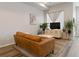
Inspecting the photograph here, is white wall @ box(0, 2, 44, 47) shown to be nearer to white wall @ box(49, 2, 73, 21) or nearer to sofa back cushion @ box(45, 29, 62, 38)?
sofa back cushion @ box(45, 29, 62, 38)

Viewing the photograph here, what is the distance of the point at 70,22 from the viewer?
6.31 m

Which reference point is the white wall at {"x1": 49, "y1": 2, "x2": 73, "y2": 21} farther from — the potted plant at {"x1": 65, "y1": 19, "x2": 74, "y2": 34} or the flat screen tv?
the flat screen tv

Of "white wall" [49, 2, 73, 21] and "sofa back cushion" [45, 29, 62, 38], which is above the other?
"white wall" [49, 2, 73, 21]

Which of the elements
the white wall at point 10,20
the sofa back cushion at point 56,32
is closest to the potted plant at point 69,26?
the sofa back cushion at point 56,32

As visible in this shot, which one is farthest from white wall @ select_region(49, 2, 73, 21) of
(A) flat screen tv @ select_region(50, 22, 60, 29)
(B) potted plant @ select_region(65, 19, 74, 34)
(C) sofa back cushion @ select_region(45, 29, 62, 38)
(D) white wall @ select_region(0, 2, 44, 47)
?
(D) white wall @ select_region(0, 2, 44, 47)

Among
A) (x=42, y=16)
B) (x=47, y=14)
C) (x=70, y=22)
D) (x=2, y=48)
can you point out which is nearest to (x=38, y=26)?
(x=42, y=16)

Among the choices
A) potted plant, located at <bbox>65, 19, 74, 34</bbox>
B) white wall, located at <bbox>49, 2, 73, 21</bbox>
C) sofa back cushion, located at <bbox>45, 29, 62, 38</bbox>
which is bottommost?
sofa back cushion, located at <bbox>45, 29, 62, 38</bbox>

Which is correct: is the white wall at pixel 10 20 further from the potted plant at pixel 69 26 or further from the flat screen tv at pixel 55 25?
the potted plant at pixel 69 26

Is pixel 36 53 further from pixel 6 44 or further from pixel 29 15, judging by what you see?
pixel 29 15

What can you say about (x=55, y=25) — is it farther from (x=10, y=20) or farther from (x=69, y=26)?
(x=10, y=20)

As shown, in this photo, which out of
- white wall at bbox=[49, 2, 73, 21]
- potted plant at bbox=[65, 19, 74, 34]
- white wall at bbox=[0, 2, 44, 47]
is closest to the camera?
white wall at bbox=[0, 2, 44, 47]

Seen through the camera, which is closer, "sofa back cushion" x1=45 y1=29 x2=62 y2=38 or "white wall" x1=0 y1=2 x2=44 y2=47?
"white wall" x1=0 y1=2 x2=44 y2=47

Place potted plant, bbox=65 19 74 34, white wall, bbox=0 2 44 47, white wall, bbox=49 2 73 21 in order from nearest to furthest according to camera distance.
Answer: white wall, bbox=0 2 44 47 → potted plant, bbox=65 19 74 34 → white wall, bbox=49 2 73 21

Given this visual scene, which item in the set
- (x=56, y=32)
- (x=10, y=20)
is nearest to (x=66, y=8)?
(x=56, y=32)
